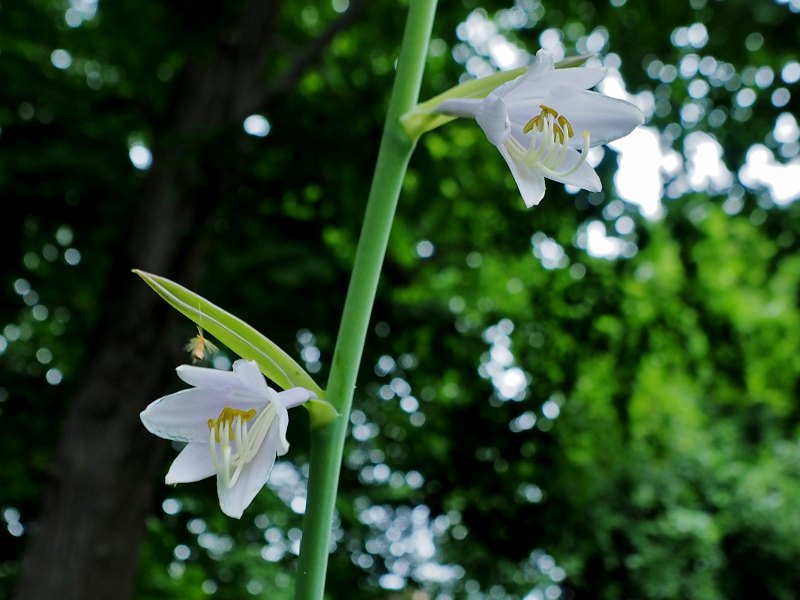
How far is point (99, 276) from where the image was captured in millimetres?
5949

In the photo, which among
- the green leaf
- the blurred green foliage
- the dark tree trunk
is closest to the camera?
the green leaf

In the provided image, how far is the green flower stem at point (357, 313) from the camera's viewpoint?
0.86m

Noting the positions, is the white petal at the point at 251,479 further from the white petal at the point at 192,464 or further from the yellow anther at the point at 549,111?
the yellow anther at the point at 549,111

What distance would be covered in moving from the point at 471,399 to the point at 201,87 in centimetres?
232

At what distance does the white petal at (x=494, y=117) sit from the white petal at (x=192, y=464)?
1.28 ft

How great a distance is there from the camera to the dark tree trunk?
4352mm

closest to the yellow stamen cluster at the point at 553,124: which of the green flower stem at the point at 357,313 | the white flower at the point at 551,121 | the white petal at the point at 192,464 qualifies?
the white flower at the point at 551,121

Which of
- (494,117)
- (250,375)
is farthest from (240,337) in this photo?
(494,117)

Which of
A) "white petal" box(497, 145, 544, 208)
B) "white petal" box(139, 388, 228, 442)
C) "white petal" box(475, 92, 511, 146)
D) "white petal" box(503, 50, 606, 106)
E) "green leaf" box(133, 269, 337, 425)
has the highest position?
"white petal" box(503, 50, 606, 106)

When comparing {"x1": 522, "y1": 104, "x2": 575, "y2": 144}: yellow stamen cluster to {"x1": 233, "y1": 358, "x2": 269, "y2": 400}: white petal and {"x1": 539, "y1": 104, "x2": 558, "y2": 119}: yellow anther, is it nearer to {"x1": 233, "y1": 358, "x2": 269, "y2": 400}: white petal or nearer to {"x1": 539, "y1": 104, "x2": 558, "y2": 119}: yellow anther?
{"x1": 539, "y1": 104, "x2": 558, "y2": 119}: yellow anther

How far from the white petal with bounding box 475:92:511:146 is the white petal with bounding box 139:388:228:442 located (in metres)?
0.34

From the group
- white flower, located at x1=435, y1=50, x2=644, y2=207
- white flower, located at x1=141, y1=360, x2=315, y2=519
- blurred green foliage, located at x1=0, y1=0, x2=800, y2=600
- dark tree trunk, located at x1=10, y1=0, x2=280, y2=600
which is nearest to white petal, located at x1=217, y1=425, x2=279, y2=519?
white flower, located at x1=141, y1=360, x2=315, y2=519

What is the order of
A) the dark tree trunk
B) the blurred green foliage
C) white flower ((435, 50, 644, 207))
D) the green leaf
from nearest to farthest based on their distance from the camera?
the green leaf < white flower ((435, 50, 644, 207)) < the dark tree trunk < the blurred green foliage

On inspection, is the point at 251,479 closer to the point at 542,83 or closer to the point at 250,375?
the point at 250,375
